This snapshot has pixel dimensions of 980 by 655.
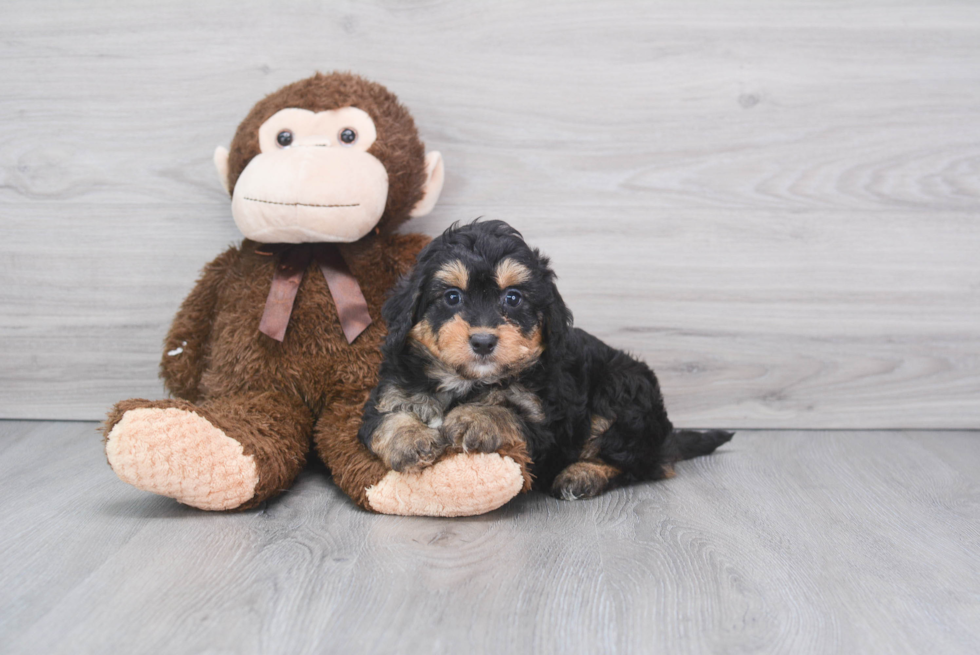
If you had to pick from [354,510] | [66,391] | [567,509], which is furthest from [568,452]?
[66,391]

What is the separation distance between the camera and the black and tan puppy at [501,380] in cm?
179

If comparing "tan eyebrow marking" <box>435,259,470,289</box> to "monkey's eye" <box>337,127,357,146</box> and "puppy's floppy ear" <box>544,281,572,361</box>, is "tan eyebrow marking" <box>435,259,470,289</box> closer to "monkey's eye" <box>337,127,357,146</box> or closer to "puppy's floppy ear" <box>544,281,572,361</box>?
"puppy's floppy ear" <box>544,281,572,361</box>

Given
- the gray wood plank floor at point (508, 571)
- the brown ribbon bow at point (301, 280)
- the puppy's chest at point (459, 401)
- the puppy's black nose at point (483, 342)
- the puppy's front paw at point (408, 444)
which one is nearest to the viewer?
the gray wood plank floor at point (508, 571)

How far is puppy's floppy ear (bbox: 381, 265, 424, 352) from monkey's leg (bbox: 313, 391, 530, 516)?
12.7 inches

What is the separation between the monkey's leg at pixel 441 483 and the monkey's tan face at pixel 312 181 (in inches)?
27.4

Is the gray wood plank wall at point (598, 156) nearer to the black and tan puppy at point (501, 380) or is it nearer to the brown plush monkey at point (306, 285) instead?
the brown plush monkey at point (306, 285)

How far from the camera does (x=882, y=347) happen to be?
114 inches

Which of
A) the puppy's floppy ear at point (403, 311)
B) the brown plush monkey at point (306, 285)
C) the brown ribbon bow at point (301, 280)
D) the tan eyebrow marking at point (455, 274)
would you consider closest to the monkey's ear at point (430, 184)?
the brown plush monkey at point (306, 285)

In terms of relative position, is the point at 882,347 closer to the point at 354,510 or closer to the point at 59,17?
the point at 354,510

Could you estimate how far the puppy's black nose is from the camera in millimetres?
1696

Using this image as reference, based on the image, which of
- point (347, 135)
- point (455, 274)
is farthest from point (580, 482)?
point (347, 135)

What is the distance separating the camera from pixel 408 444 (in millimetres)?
1802

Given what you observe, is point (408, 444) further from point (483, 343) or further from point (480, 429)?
point (483, 343)

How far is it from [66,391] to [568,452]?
208 cm
